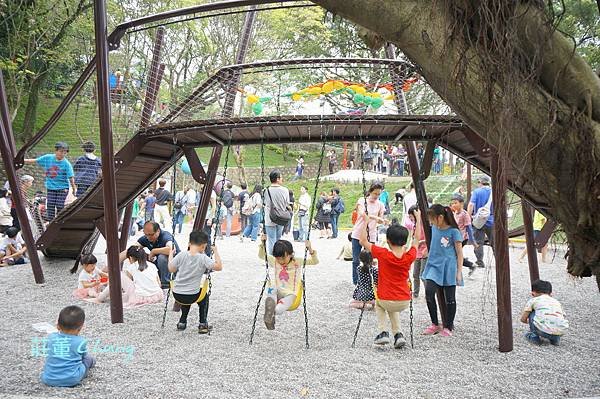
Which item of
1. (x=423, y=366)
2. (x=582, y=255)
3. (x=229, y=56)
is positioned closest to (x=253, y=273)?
(x=423, y=366)

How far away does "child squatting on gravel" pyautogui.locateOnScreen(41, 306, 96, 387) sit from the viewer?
12.9 ft

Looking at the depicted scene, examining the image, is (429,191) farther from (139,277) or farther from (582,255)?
(582,255)

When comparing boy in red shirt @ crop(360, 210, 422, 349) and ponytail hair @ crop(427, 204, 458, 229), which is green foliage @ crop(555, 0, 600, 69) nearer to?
ponytail hair @ crop(427, 204, 458, 229)

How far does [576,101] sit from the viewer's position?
2.02m

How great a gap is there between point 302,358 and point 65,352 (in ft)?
6.46

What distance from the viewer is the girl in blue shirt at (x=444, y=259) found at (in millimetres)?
5285

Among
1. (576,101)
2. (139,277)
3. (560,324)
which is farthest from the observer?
(139,277)

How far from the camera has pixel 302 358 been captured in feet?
15.6

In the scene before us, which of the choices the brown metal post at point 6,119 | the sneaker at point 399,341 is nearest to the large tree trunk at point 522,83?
the sneaker at point 399,341

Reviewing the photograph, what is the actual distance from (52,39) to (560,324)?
68.4 feet

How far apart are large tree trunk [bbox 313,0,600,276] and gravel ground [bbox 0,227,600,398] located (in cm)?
126

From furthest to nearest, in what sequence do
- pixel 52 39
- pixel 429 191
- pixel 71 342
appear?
pixel 429 191 < pixel 52 39 < pixel 71 342

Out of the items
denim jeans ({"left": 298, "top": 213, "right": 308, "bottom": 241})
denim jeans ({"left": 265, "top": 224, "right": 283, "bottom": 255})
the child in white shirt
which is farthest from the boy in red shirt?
denim jeans ({"left": 298, "top": 213, "right": 308, "bottom": 241})

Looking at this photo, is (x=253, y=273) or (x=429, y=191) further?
(x=429, y=191)
